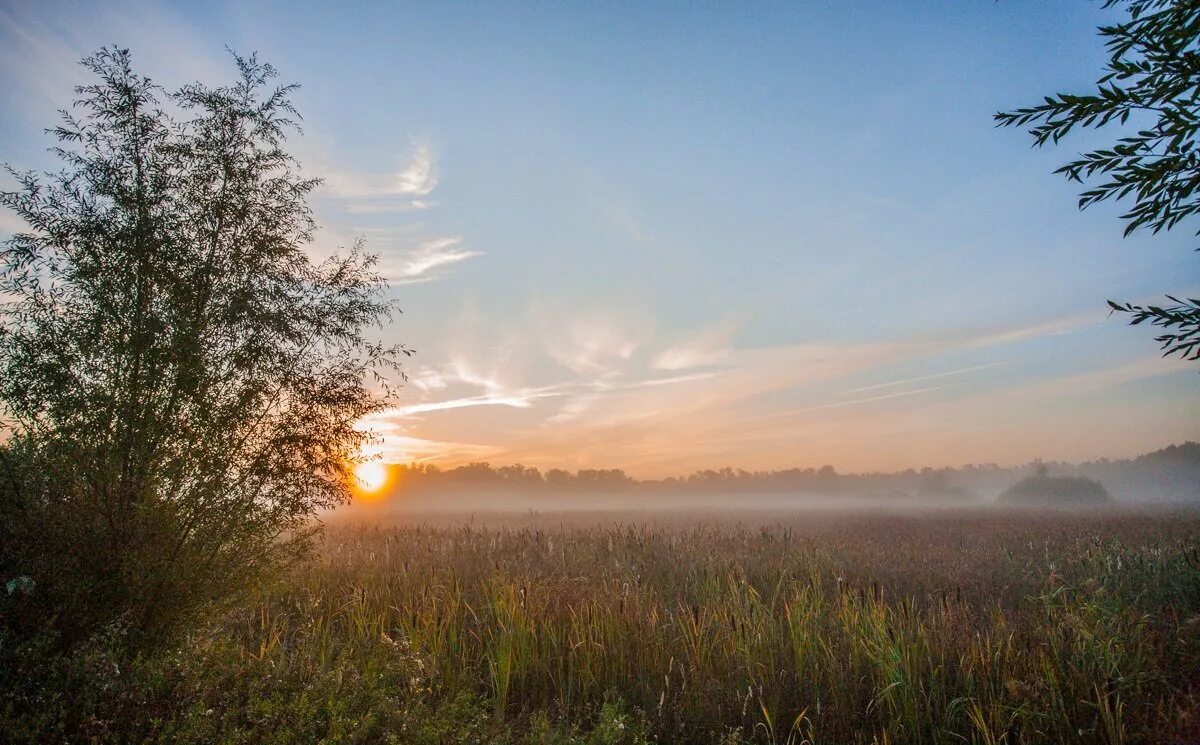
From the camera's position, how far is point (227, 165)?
295 inches

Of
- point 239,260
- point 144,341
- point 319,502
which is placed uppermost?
point 239,260

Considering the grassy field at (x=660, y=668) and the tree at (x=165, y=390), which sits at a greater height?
the tree at (x=165, y=390)

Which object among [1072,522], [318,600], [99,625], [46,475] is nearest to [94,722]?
[99,625]

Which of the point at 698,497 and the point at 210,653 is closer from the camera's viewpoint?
the point at 210,653

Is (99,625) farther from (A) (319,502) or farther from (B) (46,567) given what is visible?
(A) (319,502)

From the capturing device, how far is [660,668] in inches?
238

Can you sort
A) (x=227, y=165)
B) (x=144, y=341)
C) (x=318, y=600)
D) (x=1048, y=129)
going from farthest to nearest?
(x=318, y=600), (x=227, y=165), (x=1048, y=129), (x=144, y=341)

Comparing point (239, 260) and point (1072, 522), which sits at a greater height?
point (239, 260)

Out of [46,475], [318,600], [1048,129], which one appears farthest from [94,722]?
[1048,129]

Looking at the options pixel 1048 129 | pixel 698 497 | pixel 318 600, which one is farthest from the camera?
pixel 698 497

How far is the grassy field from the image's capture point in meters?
4.51

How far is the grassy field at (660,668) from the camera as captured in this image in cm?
451

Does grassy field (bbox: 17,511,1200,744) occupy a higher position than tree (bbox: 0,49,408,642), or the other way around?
tree (bbox: 0,49,408,642)

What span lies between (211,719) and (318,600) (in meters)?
4.32
